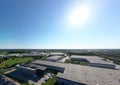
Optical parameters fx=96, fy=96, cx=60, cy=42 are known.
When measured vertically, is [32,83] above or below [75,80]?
below

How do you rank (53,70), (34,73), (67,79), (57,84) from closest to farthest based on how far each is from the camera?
(67,79) → (57,84) → (34,73) → (53,70)

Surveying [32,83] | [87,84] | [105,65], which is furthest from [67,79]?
[105,65]

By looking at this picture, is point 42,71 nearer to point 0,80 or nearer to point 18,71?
point 18,71

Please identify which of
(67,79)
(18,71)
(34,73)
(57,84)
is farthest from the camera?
(18,71)

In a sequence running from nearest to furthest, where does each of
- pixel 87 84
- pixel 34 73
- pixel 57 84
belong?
pixel 87 84 < pixel 57 84 < pixel 34 73

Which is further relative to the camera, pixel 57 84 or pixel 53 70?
pixel 53 70

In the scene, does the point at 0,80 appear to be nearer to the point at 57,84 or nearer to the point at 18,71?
the point at 18,71

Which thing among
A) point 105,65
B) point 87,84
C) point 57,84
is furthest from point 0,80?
point 105,65

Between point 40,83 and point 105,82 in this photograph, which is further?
point 40,83

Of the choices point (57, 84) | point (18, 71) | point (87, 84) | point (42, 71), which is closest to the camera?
point (87, 84)
